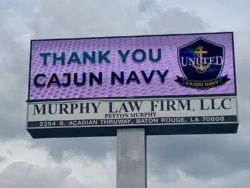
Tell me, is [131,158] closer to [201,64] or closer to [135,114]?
[135,114]

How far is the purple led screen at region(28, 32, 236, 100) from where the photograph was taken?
25281 millimetres

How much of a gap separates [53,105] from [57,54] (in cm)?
205

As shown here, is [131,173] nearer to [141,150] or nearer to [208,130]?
[141,150]

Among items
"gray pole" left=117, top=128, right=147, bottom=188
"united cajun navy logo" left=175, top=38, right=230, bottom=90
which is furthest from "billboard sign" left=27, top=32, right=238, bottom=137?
"gray pole" left=117, top=128, right=147, bottom=188

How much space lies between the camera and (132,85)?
83.4 ft

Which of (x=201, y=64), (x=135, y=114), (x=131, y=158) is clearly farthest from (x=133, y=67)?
(x=131, y=158)

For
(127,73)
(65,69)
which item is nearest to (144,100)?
(127,73)

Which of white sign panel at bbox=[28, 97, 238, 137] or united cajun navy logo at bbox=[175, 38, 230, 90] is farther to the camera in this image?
united cajun navy logo at bbox=[175, 38, 230, 90]

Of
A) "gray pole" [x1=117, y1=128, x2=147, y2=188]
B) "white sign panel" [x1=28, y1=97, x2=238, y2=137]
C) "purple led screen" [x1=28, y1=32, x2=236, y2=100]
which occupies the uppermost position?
"purple led screen" [x1=28, y1=32, x2=236, y2=100]

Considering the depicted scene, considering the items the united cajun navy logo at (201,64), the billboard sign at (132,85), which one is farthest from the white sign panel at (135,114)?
the united cajun navy logo at (201,64)

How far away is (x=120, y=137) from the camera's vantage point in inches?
973

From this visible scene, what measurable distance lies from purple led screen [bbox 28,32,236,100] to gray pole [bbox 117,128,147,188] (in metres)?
1.40

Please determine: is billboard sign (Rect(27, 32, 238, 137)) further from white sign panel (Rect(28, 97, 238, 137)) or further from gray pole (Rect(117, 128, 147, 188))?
gray pole (Rect(117, 128, 147, 188))

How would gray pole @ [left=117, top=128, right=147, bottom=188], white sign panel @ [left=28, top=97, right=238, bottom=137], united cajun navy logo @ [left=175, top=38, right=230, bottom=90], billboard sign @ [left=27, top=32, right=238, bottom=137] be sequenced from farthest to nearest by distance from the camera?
united cajun navy logo @ [left=175, top=38, right=230, bottom=90] → billboard sign @ [left=27, top=32, right=238, bottom=137] → white sign panel @ [left=28, top=97, right=238, bottom=137] → gray pole @ [left=117, top=128, right=147, bottom=188]
